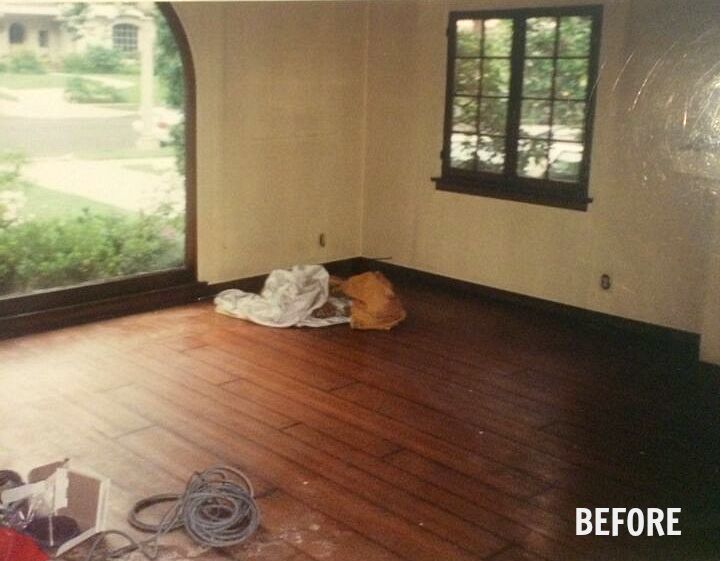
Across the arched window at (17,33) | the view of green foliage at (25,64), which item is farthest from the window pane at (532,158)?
the arched window at (17,33)

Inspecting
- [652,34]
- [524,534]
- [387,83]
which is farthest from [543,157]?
[524,534]

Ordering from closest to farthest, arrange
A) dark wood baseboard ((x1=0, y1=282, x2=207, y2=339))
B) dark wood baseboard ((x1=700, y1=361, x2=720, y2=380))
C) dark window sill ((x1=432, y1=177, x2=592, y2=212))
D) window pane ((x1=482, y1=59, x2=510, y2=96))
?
dark wood baseboard ((x1=700, y1=361, x2=720, y2=380)) → dark wood baseboard ((x1=0, y1=282, x2=207, y2=339)) → dark window sill ((x1=432, y1=177, x2=592, y2=212)) → window pane ((x1=482, y1=59, x2=510, y2=96))

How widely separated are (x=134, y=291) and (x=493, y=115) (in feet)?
8.84

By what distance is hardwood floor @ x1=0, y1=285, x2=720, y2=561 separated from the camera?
3.26 metres

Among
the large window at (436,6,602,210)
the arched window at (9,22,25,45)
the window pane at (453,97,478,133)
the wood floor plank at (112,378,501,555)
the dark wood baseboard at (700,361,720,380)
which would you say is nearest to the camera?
the wood floor plank at (112,378,501,555)

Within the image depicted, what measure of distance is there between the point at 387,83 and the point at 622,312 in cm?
251

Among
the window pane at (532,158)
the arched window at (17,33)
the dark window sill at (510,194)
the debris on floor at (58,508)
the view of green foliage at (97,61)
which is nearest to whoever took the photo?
the debris on floor at (58,508)

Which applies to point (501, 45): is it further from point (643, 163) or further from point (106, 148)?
point (106, 148)

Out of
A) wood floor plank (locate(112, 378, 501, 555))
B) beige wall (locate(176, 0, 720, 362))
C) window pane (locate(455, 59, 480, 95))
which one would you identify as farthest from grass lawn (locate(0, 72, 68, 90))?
window pane (locate(455, 59, 480, 95))

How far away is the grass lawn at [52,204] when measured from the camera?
543 cm

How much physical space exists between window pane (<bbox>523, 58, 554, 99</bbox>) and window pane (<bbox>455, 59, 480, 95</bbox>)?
1.34 ft

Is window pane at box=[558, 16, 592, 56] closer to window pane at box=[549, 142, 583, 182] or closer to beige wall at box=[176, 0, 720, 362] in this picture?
beige wall at box=[176, 0, 720, 362]

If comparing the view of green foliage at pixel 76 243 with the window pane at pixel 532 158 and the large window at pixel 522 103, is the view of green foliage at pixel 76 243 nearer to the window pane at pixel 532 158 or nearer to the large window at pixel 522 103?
the large window at pixel 522 103

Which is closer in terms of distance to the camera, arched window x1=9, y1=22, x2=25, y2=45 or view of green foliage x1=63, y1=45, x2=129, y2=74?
arched window x1=9, y1=22, x2=25, y2=45
